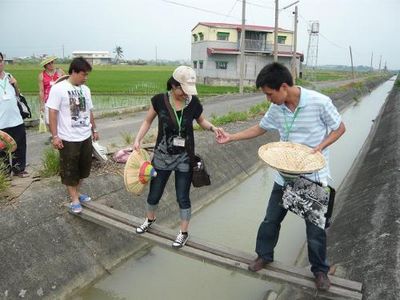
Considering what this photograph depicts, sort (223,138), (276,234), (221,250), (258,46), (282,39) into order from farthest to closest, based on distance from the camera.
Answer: (282,39), (258,46), (221,250), (223,138), (276,234)

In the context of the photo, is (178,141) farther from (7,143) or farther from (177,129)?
(7,143)

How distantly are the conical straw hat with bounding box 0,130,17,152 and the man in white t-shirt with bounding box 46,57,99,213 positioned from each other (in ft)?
3.35

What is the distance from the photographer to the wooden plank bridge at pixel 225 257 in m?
3.51

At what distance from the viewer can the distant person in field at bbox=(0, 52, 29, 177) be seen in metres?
5.20

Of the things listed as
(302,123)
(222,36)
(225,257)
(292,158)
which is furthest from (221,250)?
(222,36)

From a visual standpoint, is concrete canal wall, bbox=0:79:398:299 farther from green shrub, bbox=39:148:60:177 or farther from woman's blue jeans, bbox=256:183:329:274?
→ woman's blue jeans, bbox=256:183:329:274

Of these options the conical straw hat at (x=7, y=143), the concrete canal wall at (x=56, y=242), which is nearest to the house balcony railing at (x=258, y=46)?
the concrete canal wall at (x=56, y=242)

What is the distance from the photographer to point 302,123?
3252 millimetres

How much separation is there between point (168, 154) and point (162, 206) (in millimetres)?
2799

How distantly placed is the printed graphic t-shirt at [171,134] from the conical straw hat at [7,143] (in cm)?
230

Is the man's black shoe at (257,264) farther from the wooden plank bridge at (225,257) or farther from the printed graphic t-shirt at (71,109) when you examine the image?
the printed graphic t-shirt at (71,109)

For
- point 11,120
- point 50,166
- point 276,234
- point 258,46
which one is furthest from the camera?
point 258,46

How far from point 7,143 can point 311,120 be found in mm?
3905

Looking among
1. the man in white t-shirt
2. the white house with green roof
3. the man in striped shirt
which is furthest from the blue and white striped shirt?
the white house with green roof
